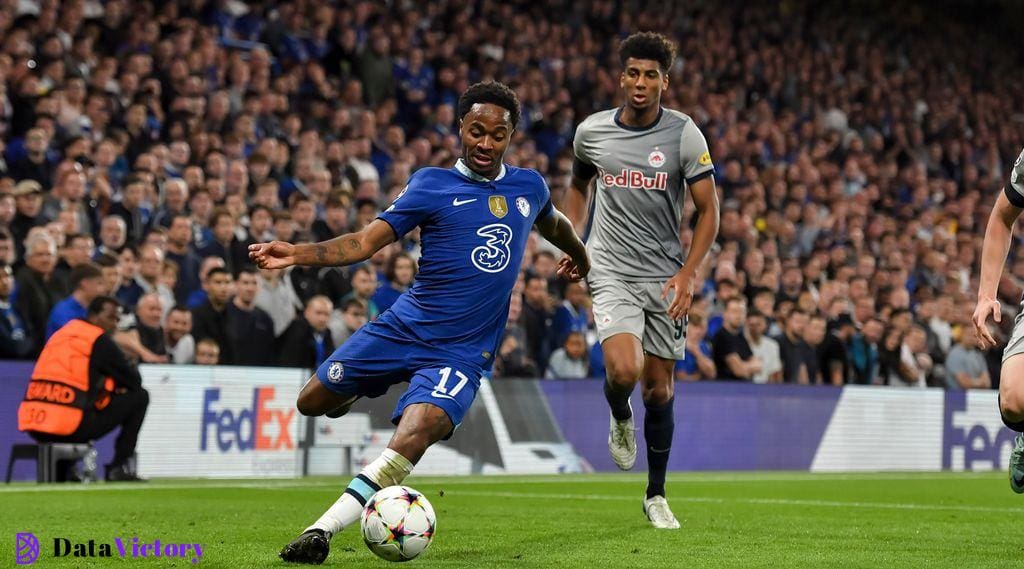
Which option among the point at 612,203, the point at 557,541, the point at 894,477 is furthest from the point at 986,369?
the point at 557,541

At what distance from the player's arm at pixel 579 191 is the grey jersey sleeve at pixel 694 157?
67 cm

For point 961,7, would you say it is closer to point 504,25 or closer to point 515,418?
point 504,25

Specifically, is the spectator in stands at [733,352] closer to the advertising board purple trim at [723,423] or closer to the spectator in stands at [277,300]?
the advertising board purple trim at [723,423]

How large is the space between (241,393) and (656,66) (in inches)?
249

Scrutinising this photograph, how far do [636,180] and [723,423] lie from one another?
26.8 ft

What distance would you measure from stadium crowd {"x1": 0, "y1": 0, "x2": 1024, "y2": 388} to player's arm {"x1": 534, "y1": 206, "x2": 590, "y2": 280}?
18.5ft

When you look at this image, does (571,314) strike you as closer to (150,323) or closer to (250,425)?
(250,425)

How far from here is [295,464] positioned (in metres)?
13.8

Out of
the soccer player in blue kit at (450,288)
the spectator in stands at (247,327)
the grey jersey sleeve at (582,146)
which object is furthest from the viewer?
the spectator in stands at (247,327)

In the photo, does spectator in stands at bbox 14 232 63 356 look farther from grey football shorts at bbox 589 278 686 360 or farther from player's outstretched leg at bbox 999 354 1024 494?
player's outstretched leg at bbox 999 354 1024 494

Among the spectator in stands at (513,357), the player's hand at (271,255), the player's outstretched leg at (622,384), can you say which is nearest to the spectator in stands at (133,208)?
the spectator in stands at (513,357)

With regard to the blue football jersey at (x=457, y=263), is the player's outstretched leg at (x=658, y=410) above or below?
below

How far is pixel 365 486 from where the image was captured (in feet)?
20.5

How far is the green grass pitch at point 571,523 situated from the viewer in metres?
6.67
